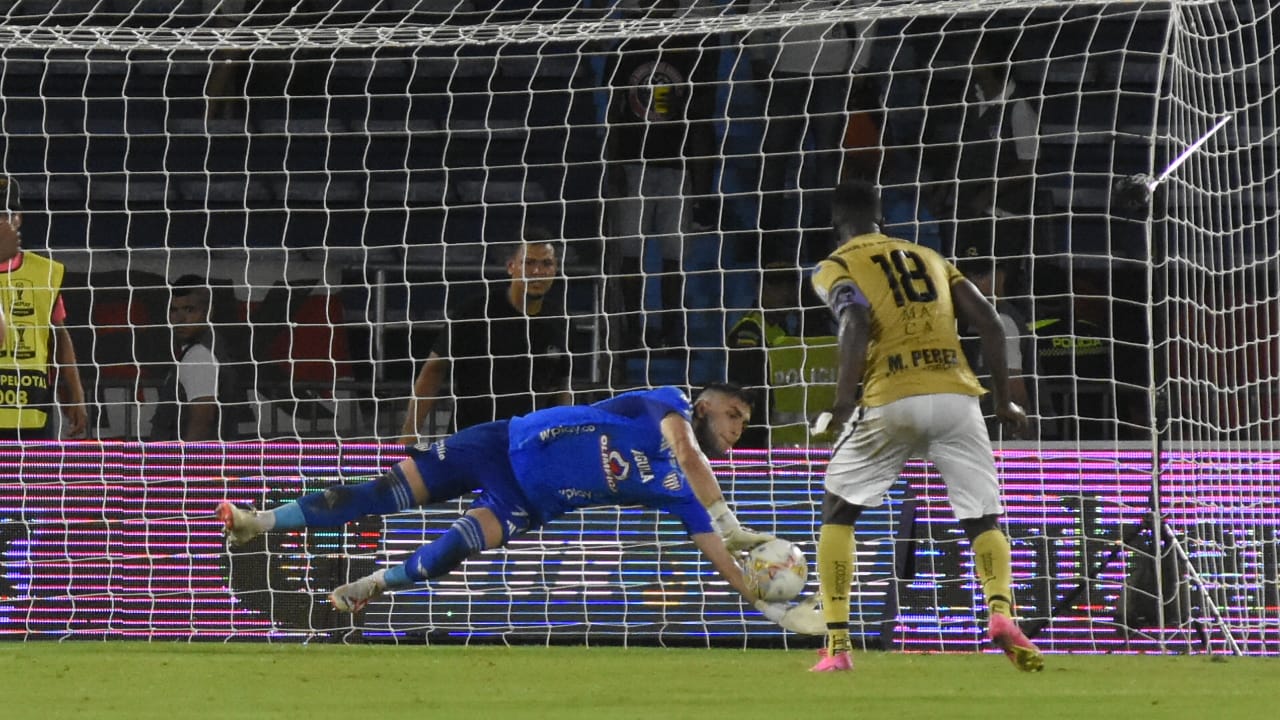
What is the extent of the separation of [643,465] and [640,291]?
130 inches

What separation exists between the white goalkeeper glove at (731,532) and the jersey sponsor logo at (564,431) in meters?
0.71

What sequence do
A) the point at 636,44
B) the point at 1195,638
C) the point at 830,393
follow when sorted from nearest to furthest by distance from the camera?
the point at 1195,638 → the point at 830,393 → the point at 636,44

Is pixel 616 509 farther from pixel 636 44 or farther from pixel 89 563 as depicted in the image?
pixel 636 44

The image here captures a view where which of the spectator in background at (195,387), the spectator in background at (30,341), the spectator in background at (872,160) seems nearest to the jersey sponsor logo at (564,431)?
the spectator in background at (195,387)

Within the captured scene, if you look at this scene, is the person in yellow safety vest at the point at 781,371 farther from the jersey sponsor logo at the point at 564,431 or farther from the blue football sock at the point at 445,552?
the blue football sock at the point at 445,552

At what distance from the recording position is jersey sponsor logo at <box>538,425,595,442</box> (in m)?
8.55

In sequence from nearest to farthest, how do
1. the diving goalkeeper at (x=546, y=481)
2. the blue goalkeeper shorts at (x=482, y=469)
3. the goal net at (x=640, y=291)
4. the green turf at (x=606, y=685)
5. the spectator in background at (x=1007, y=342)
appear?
the green turf at (x=606, y=685)
the diving goalkeeper at (x=546, y=481)
the blue goalkeeper shorts at (x=482, y=469)
the goal net at (x=640, y=291)
the spectator in background at (x=1007, y=342)

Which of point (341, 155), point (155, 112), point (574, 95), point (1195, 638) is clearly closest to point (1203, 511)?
point (1195, 638)

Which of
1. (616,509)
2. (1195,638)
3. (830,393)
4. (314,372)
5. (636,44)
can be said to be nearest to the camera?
(1195,638)

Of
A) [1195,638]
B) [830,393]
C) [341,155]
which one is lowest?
[1195,638]

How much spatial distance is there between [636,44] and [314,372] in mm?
3198

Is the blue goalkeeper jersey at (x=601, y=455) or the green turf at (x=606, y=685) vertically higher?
the blue goalkeeper jersey at (x=601, y=455)

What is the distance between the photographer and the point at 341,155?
1400 centimetres

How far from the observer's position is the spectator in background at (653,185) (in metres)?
11.7
